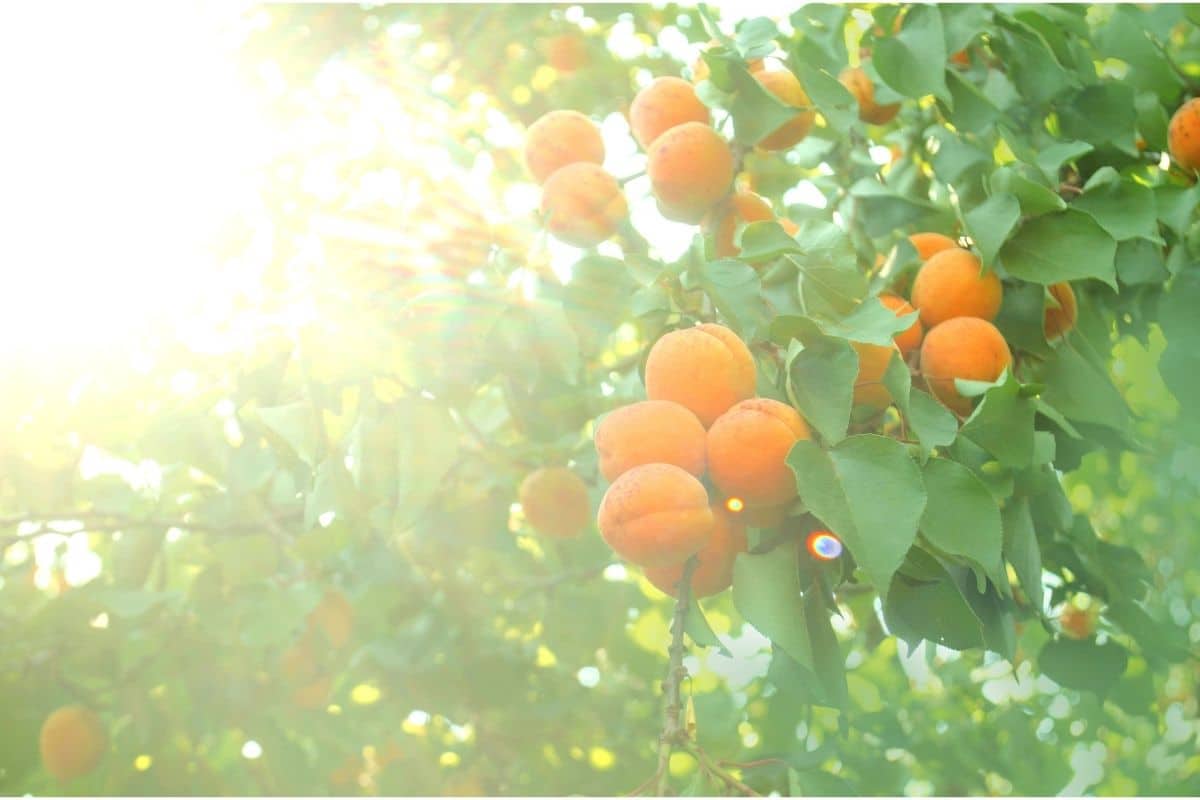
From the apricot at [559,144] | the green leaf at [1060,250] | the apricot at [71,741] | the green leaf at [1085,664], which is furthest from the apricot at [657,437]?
the apricot at [71,741]

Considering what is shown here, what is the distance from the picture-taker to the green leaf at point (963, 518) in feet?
3.35

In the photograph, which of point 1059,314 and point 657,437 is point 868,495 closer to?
point 657,437

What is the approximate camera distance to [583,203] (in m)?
1.53

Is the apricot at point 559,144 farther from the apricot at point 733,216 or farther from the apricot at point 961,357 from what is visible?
the apricot at point 961,357

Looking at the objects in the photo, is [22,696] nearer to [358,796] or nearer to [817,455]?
[358,796]

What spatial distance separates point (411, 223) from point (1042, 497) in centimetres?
95

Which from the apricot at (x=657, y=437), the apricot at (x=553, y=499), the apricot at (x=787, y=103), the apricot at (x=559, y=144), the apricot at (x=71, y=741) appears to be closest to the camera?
the apricot at (x=657, y=437)

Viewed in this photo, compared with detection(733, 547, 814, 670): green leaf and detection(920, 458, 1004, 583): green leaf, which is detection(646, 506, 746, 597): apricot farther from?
detection(920, 458, 1004, 583): green leaf

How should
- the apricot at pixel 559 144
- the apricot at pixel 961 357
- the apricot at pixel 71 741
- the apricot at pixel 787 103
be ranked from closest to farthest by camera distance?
the apricot at pixel 961 357 → the apricot at pixel 787 103 → the apricot at pixel 559 144 → the apricot at pixel 71 741

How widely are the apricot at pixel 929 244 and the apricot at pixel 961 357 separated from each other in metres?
0.19

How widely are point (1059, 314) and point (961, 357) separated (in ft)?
0.89

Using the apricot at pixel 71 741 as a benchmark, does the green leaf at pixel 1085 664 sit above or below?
above

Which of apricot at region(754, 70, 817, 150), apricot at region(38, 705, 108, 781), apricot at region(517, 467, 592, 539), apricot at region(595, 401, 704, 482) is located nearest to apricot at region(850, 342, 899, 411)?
apricot at region(595, 401, 704, 482)

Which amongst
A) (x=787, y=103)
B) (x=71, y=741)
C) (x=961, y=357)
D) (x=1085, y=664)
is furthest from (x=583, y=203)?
(x=71, y=741)
